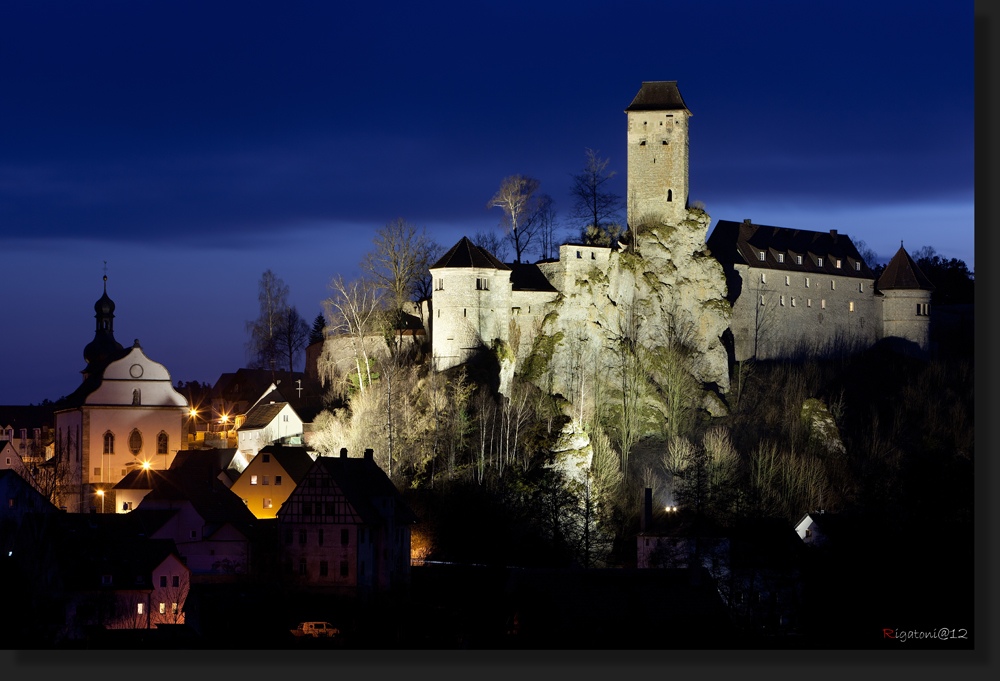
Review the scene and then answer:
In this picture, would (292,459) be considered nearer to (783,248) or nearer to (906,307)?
(783,248)

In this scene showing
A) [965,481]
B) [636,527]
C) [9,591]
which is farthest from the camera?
[636,527]

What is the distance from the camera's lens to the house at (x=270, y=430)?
Answer: 181 ft

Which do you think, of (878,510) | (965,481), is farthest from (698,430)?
(965,481)

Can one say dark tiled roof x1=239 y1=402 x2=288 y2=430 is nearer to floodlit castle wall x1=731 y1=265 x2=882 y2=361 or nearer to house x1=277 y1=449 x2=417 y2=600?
house x1=277 y1=449 x2=417 y2=600

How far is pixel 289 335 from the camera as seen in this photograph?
270 ft

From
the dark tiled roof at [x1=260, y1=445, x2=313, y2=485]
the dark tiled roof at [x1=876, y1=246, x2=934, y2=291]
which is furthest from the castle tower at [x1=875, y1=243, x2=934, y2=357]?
the dark tiled roof at [x1=260, y1=445, x2=313, y2=485]

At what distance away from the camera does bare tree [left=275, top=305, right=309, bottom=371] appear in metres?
82.4

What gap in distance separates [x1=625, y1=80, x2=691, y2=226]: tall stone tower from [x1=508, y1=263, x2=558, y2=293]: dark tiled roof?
7234 mm

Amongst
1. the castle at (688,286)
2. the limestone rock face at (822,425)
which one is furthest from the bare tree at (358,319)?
the limestone rock face at (822,425)

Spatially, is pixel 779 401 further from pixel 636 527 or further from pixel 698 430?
pixel 636 527

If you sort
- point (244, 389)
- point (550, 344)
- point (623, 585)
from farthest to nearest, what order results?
point (244, 389) → point (550, 344) → point (623, 585)

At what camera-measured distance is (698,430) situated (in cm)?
5891

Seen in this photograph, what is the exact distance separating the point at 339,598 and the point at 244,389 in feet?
124

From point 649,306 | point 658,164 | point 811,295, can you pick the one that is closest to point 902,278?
point 811,295
